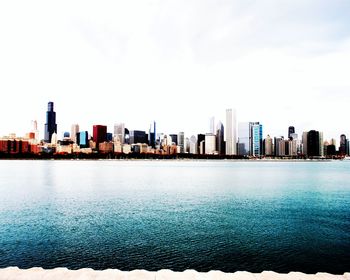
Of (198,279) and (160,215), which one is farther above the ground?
(198,279)

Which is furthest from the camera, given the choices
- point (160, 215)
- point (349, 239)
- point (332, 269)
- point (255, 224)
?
point (160, 215)

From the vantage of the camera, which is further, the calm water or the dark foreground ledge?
the calm water

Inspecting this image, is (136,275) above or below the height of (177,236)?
above

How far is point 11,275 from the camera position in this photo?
14086 mm

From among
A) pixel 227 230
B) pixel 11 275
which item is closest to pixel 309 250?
pixel 227 230

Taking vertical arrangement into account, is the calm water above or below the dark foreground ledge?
below

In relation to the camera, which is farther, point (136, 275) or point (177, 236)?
point (177, 236)

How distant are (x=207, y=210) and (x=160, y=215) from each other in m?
8.68

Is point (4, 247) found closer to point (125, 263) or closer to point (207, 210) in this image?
point (125, 263)

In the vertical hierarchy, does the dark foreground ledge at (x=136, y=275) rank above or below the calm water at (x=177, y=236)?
above

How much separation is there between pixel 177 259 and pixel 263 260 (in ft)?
23.6

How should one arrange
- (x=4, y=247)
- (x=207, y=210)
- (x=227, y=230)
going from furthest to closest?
(x=207, y=210)
(x=227, y=230)
(x=4, y=247)

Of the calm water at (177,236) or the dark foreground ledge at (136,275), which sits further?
the calm water at (177,236)

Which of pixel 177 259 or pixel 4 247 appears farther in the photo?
pixel 4 247
